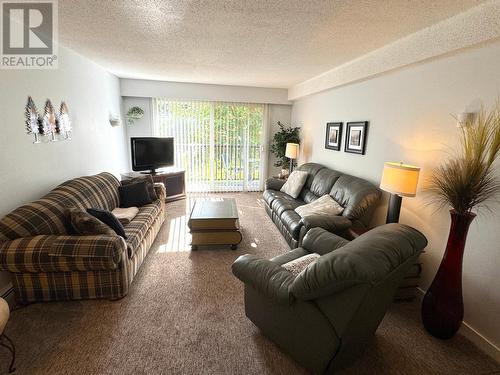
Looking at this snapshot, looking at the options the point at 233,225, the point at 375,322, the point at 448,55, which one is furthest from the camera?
the point at 233,225

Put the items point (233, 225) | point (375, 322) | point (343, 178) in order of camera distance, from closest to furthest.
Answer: point (375, 322), point (233, 225), point (343, 178)

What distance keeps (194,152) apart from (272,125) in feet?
6.39

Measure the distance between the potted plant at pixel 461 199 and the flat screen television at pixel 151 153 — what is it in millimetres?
4621

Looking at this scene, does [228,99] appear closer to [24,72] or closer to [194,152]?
[194,152]

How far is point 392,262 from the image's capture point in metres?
1.26

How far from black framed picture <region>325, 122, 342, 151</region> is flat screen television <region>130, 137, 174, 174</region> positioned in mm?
3058

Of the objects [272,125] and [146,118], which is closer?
[146,118]

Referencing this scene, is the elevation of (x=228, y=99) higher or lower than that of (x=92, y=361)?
higher

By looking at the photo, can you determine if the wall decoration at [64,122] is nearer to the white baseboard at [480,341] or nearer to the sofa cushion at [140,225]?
the sofa cushion at [140,225]

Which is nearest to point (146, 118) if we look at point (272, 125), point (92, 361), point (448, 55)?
point (272, 125)

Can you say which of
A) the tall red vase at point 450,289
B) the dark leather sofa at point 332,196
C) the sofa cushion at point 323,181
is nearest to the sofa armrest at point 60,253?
the dark leather sofa at point 332,196

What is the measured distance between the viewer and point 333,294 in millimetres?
1320

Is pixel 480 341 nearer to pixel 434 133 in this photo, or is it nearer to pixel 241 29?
pixel 434 133

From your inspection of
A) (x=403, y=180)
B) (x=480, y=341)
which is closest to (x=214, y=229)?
(x=403, y=180)
